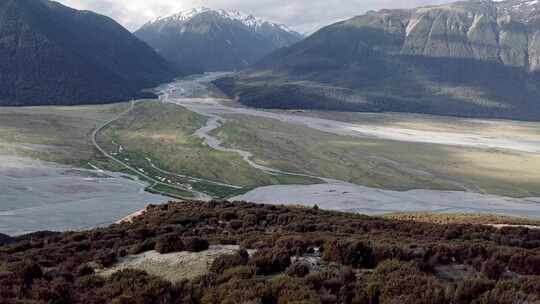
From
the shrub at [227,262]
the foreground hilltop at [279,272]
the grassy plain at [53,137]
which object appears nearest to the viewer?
the foreground hilltop at [279,272]

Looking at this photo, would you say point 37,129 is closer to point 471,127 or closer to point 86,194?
point 86,194

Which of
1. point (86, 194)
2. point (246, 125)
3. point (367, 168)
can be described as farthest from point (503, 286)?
point (246, 125)

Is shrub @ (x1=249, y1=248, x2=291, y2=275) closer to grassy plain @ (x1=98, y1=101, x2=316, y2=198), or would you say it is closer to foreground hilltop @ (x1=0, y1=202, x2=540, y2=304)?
foreground hilltop @ (x1=0, y1=202, x2=540, y2=304)

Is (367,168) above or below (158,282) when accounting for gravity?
below

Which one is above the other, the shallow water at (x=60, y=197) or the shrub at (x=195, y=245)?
the shrub at (x=195, y=245)

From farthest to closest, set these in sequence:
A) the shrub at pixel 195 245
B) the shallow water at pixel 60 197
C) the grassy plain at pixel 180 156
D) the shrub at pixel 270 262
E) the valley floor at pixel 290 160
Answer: the grassy plain at pixel 180 156 → the valley floor at pixel 290 160 → the shallow water at pixel 60 197 → the shrub at pixel 195 245 → the shrub at pixel 270 262

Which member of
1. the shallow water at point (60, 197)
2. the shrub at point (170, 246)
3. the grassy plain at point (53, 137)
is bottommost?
the shallow water at point (60, 197)

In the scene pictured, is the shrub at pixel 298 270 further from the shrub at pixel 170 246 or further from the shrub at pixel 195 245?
the shrub at pixel 170 246

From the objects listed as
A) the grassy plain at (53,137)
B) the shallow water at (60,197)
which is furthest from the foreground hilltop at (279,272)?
the grassy plain at (53,137)

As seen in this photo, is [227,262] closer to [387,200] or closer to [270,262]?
[270,262]
